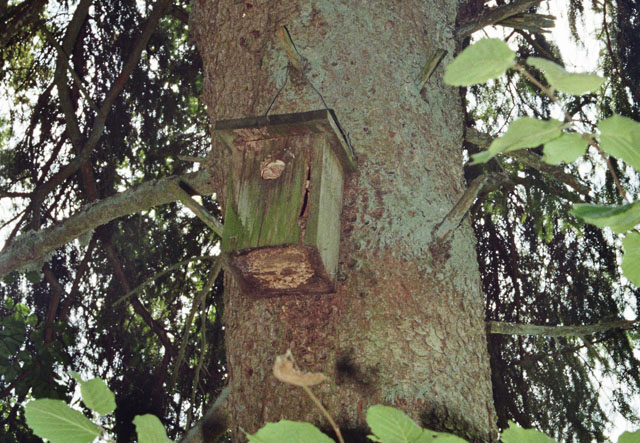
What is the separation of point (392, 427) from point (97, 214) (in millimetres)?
1795

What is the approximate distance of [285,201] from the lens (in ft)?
4.49

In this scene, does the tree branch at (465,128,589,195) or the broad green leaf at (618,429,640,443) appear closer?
the broad green leaf at (618,429,640,443)

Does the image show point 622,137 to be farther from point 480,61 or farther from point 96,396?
point 96,396

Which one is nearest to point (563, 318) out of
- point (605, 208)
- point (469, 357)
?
point (469, 357)

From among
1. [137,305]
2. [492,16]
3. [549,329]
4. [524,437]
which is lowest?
[524,437]

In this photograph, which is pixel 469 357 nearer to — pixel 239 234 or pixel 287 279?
pixel 287 279

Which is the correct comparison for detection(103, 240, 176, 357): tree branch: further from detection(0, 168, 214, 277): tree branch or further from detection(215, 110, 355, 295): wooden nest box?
detection(215, 110, 355, 295): wooden nest box

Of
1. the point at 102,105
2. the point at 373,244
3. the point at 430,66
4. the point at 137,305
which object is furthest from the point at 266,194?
the point at 137,305

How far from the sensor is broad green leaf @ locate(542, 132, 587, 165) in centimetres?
62

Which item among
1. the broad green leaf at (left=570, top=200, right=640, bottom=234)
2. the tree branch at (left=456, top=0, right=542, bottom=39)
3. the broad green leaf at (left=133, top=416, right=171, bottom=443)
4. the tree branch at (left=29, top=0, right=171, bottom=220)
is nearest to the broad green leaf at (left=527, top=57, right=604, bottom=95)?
the broad green leaf at (left=570, top=200, right=640, bottom=234)

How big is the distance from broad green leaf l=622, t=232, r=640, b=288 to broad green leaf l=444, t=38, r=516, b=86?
25 cm

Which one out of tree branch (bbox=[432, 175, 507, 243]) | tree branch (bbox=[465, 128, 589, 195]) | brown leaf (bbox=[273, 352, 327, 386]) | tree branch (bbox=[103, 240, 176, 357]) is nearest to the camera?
brown leaf (bbox=[273, 352, 327, 386])

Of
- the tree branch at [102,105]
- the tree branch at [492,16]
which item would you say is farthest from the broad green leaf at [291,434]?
the tree branch at [102,105]

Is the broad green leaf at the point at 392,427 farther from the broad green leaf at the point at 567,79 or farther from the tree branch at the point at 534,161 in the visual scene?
the tree branch at the point at 534,161
